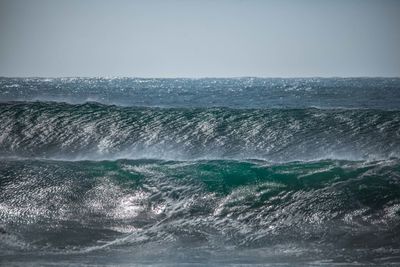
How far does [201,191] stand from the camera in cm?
942

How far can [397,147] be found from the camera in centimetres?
1295

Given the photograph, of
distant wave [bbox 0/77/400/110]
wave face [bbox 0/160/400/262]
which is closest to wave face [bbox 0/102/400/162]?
wave face [bbox 0/160/400/262]

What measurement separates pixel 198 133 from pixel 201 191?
513 centimetres

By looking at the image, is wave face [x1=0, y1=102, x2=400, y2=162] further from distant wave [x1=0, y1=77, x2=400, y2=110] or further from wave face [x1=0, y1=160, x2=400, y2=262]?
distant wave [x1=0, y1=77, x2=400, y2=110]

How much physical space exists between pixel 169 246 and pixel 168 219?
1.24 meters

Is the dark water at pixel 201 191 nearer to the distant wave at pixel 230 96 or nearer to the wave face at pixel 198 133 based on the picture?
the wave face at pixel 198 133

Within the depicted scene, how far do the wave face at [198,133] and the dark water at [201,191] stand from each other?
0.19 ft

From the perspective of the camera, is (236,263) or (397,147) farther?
(397,147)

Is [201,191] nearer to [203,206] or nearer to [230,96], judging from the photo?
[203,206]

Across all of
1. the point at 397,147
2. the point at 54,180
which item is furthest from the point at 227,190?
the point at 397,147

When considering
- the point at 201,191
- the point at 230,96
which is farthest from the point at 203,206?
the point at 230,96

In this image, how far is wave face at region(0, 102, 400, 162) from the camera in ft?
42.9

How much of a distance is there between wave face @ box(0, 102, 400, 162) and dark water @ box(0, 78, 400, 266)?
0.19ft

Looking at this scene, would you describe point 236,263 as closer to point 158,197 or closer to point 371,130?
point 158,197
